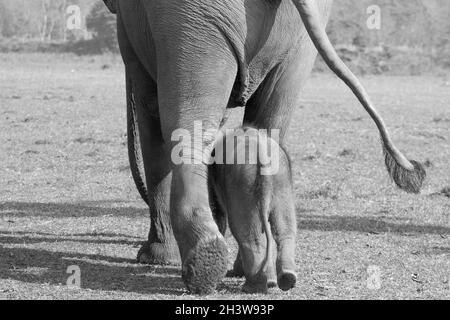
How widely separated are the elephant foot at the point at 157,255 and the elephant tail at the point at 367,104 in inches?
74.4

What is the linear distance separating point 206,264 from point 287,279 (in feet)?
1.45

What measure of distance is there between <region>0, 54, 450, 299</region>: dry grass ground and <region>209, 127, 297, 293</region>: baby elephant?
0.19 m

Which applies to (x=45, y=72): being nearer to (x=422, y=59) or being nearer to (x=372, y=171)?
(x=422, y=59)

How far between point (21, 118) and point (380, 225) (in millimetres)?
10335

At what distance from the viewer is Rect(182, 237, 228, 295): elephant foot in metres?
5.91

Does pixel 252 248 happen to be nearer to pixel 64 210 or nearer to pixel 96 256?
pixel 96 256

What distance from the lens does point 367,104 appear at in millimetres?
6035

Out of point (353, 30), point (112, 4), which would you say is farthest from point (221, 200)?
point (353, 30)

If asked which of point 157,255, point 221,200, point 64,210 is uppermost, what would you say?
point 221,200

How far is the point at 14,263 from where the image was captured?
7.18 meters

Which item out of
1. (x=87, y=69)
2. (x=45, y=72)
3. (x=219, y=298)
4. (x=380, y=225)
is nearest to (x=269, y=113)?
(x=219, y=298)

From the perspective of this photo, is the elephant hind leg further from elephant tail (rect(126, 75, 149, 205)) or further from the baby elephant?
elephant tail (rect(126, 75, 149, 205))

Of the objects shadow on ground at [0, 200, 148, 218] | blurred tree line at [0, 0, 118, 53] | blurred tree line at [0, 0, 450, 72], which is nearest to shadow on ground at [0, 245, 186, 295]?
shadow on ground at [0, 200, 148, 218]

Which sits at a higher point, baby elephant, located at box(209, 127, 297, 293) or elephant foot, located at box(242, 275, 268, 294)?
Result: baby elephant, located at box(209, 127, 297, 293)
